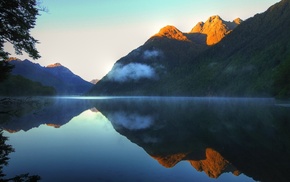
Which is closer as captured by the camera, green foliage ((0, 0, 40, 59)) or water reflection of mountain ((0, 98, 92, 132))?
green foliage ((0, 0, 40, 59))

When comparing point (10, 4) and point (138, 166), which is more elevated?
point (10, 4)

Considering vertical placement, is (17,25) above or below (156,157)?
above

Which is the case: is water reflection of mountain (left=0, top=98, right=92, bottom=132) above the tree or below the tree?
below

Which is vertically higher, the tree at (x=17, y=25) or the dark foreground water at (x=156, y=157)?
the tree at (x=17, y=25)

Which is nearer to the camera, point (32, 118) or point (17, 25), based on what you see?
point (17, 25)

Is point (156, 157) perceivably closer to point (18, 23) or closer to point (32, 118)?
point (18, 23)

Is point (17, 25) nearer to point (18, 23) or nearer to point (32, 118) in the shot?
point (18, 23)

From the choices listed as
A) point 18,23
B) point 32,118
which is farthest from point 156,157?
point 32,118

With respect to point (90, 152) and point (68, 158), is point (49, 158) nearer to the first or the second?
point (68, 158)

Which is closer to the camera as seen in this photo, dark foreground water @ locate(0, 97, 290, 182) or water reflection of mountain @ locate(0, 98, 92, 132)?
dark foreground water @ locate(0, 97, 290, 182)

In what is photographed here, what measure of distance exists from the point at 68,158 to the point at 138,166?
521 cm

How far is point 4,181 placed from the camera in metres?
13.8

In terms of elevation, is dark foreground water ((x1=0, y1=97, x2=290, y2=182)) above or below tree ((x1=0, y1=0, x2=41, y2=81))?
below

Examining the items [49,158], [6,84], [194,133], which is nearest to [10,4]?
[49,158]
